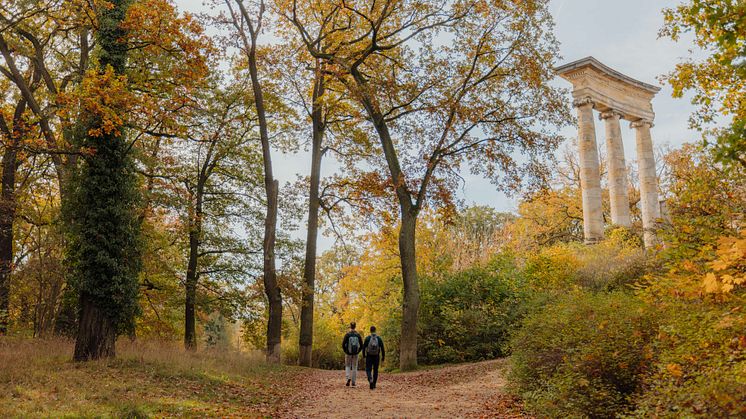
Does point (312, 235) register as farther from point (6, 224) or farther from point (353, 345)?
point (6, 224)

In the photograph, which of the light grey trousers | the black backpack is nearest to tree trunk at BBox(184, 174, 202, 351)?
the light grey trousers

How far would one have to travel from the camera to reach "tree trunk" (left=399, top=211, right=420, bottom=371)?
18422 millimetres

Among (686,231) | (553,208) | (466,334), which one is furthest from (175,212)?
(553,208)

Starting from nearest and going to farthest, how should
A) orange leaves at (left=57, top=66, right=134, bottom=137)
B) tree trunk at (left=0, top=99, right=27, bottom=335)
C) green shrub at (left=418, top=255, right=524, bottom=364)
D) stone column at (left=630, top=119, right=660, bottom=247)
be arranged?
orange leaves at (left=57, top=66, right=134, bottom=137), tree trunk at (left=0, top=99, right=27, bottom=335), green shrub at (left=418, top=255, right=524, bottom=364), stone column at (left=630, top=119, right=660, bottom=247)

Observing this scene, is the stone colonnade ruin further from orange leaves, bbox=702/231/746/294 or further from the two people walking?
orange leaves, bbox=702/231/746/294

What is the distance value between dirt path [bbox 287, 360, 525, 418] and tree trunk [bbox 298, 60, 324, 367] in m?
5.23

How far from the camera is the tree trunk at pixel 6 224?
57.0 feet

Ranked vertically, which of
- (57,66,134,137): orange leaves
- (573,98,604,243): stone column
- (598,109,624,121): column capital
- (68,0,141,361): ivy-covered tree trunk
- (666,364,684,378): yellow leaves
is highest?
(598,109,624,121): column capital

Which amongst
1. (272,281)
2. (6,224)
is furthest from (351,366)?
(6,224)

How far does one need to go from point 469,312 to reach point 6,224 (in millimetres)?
15924

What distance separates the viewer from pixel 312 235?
886 inches

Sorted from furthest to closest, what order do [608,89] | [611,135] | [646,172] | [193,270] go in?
1. [646,172]
2. [608,89]
3. [611,135]
4. [193,270]

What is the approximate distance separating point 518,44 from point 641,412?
1524 cm

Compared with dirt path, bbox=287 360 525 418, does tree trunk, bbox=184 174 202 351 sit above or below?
above
